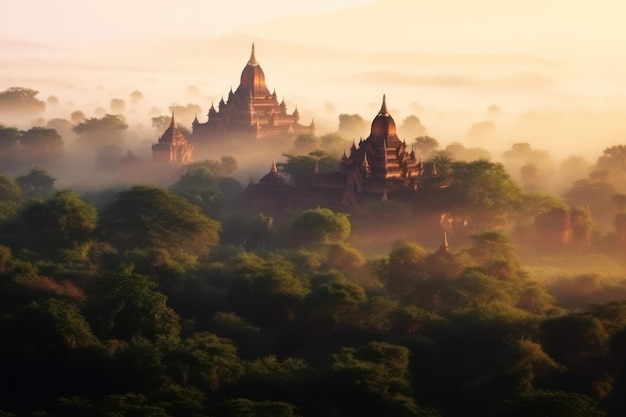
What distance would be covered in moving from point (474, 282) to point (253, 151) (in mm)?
50021

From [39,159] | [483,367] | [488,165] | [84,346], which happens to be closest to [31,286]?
[84,346]

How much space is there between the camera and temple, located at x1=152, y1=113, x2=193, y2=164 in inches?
3425

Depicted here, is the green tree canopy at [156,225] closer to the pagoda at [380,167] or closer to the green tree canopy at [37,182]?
the pagoda at [380,167]

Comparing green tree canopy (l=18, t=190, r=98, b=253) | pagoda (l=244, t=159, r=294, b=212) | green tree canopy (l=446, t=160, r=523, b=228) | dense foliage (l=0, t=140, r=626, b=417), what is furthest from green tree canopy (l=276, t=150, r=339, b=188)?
green tree canopy (l=18, t=190, r=98, b=253)

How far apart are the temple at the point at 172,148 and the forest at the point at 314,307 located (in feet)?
67.1

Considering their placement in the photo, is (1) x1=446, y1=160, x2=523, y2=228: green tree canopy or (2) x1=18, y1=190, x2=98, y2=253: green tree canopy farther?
(1) x1=446, y1=160, x2=523, y2=228: green tree canopy

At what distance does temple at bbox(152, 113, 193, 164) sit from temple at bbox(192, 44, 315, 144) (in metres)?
4.62

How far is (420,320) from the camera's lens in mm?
39219

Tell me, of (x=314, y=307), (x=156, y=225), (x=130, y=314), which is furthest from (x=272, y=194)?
(x=130, y=314)

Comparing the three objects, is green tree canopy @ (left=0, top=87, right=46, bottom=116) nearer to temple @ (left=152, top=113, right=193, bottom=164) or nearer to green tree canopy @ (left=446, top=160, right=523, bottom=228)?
temple @ (left=152, top=113, right=193, bottom=164)

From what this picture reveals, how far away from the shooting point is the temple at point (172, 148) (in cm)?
8700

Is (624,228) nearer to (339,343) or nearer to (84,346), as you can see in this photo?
(339,343)

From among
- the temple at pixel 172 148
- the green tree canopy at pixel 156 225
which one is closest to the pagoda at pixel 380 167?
the green tree canopy at pixel 156 225

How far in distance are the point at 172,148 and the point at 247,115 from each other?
8017mm
